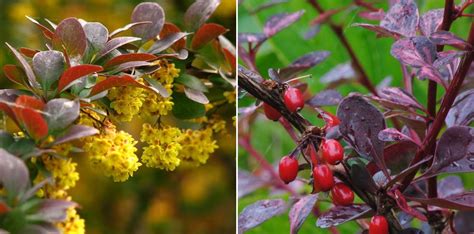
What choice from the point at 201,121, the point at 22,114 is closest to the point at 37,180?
the point at 22,114

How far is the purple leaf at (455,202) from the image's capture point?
2.04 feet

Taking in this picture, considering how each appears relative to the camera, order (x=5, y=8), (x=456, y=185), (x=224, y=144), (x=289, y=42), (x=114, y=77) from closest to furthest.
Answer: (x=114, y=77) → (x=456, y=185) → (x=289, y=42) → (x=5, y=8) → (x=224, y=144)

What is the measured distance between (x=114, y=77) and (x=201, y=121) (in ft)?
0.91

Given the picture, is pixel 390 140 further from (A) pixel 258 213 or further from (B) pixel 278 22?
(B) pixel 278 22

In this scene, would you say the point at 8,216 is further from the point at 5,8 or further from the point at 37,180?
the point at 5,8

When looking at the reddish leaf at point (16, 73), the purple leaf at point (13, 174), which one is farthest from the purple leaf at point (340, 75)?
the purple leaf at point (13, 174)

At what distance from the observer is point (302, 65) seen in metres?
0.87

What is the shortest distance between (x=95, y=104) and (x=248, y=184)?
0.35 meters

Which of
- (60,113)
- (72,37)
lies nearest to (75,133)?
(60,113)

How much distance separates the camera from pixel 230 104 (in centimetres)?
94

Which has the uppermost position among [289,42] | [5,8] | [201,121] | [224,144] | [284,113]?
[284,113]

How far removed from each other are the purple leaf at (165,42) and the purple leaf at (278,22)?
191mm

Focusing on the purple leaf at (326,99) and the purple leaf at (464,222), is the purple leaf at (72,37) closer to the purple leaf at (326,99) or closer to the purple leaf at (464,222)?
the purple leaf at (326,99)

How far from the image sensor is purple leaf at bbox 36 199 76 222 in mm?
512
